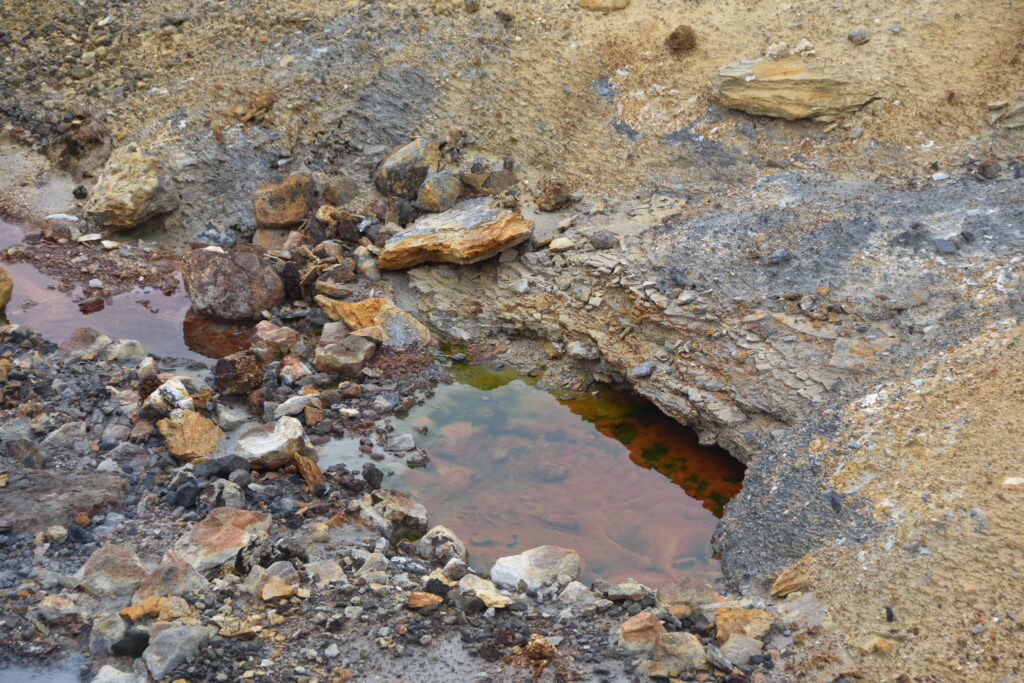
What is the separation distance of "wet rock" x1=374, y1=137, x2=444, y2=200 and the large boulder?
194 centimetres

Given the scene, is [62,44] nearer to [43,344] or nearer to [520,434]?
[43,344]

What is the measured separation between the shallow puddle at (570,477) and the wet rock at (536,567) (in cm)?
27

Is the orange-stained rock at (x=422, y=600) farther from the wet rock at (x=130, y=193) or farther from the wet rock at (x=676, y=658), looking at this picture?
the wet rock at (x=130, y=193)

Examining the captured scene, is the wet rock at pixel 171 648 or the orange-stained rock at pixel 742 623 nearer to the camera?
the wet rock at pixel 171 648

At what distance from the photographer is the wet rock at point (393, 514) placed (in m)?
6.54

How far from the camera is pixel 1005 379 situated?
615cm

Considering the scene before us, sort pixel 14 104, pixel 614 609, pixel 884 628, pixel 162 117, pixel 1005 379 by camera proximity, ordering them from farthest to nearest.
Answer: pixel 14 104
pixel 162 117
pixel 1005 379
pixel 614 609
pixel 884 628

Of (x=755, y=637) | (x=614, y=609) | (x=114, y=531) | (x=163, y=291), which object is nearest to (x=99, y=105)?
(x=163, y=291)

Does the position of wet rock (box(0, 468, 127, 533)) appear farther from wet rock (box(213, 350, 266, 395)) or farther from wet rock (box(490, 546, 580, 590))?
wet rock (box(490, 546, 580, 590))

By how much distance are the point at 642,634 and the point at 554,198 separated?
5565 mm


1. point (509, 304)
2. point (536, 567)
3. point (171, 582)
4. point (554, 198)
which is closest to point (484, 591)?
point (536, 567)

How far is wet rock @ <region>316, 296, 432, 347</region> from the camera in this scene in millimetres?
8688

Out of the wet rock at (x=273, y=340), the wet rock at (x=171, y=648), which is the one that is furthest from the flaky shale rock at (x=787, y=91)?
the wet rock at (x=171, y=648)

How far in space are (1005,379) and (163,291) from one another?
839 cm
